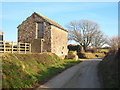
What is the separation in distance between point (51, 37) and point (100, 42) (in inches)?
1093

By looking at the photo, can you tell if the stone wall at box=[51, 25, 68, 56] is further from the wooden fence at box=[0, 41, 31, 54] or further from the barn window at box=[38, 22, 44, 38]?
the wooden fence at box=[0, 41, 31, 54]

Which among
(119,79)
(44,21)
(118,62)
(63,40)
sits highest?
(44,21)

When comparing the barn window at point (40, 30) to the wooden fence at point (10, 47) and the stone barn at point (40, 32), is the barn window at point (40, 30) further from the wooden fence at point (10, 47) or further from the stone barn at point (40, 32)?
the wooden fence at point (10, 47)

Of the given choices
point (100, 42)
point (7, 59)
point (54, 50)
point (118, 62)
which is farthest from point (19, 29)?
point (100, 42)

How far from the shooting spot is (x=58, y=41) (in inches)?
1223

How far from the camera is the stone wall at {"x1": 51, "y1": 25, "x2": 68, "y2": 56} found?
1127 inches

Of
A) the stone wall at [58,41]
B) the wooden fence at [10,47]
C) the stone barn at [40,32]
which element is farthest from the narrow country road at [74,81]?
the stone wall at [58,41]

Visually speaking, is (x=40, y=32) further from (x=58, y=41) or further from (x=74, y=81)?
(x=74, y=81)

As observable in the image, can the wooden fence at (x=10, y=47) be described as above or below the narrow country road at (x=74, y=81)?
above

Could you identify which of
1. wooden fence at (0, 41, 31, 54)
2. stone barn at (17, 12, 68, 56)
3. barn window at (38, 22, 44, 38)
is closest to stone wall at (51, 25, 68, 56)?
stone barn at (17, 12, 68, 56)

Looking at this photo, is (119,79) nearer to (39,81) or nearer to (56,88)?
(56,88)

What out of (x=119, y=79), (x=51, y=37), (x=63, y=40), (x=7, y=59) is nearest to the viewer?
(x=119, y=79)

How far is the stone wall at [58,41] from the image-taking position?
28.6 meters

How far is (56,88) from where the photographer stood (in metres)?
10.9
